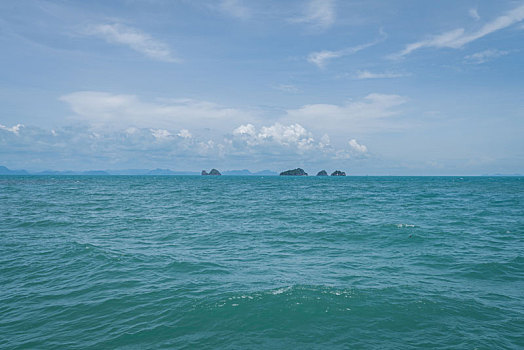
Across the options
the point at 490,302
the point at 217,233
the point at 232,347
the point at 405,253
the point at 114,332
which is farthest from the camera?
the point at 217,233

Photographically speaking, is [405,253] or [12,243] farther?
[12,243]

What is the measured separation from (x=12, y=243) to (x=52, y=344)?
17.8 m

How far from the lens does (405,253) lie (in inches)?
830

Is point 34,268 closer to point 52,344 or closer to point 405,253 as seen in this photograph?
point 52,344

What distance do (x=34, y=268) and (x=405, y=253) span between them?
2330 cm

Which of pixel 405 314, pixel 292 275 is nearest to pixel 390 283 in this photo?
pixel 405 314

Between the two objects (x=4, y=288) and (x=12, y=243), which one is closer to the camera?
(x=4, y=288)

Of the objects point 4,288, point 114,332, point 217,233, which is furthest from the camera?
point 217,233

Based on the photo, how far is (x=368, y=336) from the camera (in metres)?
10.6

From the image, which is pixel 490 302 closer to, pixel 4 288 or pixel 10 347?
pixel 10 347

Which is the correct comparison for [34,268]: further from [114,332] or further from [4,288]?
[114,332]

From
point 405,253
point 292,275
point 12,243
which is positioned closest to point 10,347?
point 292,275

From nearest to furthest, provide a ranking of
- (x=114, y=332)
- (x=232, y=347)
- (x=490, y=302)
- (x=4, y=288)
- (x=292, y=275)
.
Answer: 1. (x=232, y=347)
2. (x=114, y=332)
3. (x=490, y=302)
4. (x=4, y=288)
5. (x=292, y=275)

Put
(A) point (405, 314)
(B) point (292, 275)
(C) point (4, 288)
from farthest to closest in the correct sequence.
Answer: (B) point (292, 275) < (C) point (4, 288) < (A) point (405, 314)
